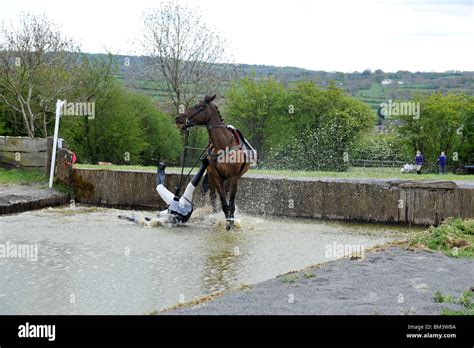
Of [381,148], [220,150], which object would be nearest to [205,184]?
[220,150]

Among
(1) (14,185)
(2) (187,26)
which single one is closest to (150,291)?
(1) (14,185)

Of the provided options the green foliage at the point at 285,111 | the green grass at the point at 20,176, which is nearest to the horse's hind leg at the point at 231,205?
the green grass at the point at 20,176

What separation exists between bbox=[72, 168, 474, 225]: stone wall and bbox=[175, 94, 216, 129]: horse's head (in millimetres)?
2814

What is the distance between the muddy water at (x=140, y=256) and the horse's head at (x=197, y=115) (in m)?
2.47

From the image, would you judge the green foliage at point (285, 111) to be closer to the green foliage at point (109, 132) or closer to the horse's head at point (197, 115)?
the green foliage at point (109, 132)

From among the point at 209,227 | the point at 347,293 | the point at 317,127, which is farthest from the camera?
the point at 317,127

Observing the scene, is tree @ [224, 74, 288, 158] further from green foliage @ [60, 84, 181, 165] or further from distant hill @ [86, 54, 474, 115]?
distant hill @ [86, 54, 474, 115]

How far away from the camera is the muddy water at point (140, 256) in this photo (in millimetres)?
10008

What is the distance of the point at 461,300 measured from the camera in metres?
8.36

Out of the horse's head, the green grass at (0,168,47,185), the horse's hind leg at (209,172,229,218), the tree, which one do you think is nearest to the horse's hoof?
the horse's hind leg at (209,172,229,218)

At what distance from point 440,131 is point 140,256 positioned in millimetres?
56311
